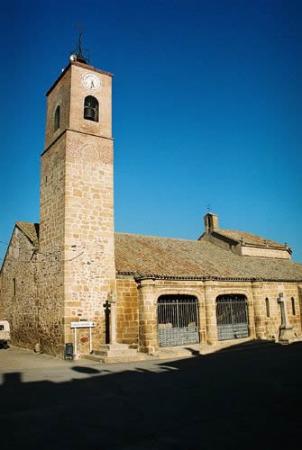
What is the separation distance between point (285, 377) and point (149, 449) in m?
6.23

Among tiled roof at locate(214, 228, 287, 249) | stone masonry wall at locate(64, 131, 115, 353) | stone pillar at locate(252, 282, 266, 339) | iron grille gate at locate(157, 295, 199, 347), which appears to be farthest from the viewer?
tiled roof at locate(214, 228, 287, 249)

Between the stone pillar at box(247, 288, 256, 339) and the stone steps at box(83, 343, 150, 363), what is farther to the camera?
the stone pillar at box(247, 288, 256, 339)

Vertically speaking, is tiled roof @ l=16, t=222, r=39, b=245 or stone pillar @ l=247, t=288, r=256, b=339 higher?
tiled roof @ l=16, t=222, r=39, b=245

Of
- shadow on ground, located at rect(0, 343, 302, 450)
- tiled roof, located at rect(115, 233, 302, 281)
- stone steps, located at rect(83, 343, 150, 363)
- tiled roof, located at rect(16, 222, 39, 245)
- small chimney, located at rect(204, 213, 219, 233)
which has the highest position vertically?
small chimney, located at rect(204, 213, 219, 233)

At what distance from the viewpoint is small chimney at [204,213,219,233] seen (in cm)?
3050

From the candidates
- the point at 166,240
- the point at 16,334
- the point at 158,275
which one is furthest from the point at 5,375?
the point at 166,240

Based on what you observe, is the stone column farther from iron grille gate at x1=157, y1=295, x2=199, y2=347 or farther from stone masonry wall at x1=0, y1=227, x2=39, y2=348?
stone masonry wall at x1=0, y1=227, x2=39, y2=348

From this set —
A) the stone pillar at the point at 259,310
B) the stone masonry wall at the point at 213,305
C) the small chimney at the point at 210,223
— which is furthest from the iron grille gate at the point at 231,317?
the small chimney at the point at 210,223

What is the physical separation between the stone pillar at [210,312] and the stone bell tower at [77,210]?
514 centimetres

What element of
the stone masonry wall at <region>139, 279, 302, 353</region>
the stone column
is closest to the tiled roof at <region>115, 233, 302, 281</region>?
the stone masonry wall at <region>139, 279, 302, 353</region>

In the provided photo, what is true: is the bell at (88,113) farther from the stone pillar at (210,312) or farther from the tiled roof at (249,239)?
the tiled roof at (249,239)

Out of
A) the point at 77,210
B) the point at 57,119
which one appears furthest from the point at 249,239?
the point at 57,119

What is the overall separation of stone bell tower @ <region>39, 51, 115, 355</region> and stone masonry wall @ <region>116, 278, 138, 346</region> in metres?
0.59

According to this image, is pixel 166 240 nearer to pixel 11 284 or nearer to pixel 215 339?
pixel 215 339
